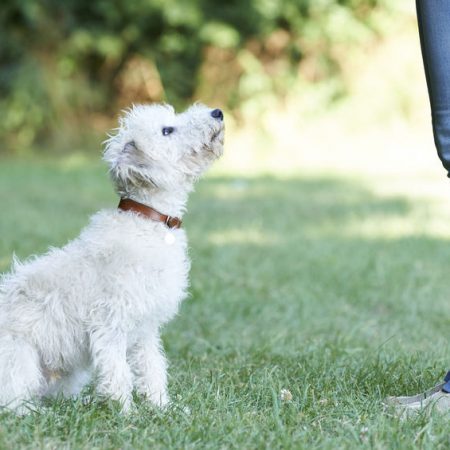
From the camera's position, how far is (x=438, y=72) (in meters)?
3.12

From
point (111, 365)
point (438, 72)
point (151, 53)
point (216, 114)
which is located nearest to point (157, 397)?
point (111, 365)

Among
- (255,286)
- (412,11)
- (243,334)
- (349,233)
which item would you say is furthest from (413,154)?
(243,334)

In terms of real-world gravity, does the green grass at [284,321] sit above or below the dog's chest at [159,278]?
below

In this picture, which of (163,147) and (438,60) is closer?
(438,60)

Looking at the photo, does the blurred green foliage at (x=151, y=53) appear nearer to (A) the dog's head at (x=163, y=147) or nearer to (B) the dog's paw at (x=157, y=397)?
(A) the dog's head at (x=163, y=147)

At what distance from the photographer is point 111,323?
331 centimetres

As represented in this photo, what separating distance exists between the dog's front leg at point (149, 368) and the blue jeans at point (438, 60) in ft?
4.85

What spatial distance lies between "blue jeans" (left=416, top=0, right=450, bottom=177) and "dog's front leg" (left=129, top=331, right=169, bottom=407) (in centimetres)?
148

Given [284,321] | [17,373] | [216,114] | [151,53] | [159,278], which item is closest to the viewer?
[17,373]

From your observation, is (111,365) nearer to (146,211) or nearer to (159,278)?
(159,278)

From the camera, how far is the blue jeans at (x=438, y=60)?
3.08 metres

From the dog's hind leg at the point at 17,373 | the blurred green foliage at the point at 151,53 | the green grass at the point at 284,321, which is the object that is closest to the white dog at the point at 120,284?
the dog's hind leg at the point at 17,373

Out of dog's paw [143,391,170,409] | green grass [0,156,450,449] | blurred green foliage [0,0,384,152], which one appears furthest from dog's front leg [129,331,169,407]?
blurred green foliage [0,0,384,152]

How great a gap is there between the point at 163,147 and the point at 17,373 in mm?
1118
